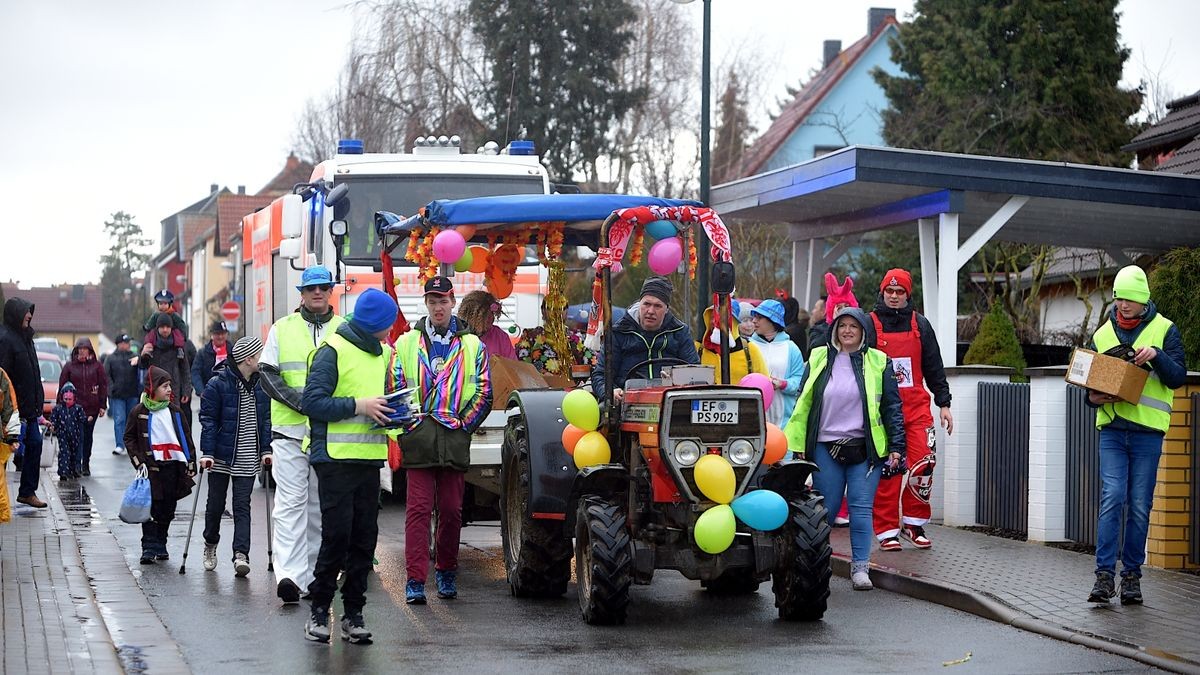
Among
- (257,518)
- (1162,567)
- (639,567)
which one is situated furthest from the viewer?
(257,518)

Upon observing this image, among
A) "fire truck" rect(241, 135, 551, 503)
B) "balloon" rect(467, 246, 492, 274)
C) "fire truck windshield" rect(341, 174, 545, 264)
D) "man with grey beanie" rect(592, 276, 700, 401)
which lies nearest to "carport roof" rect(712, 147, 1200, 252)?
"fire truck" rect(241, 135, 551, 503)

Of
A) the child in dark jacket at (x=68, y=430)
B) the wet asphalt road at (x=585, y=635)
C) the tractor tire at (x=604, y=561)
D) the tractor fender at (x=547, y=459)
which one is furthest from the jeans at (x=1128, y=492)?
the child in dark jacket at (x=68, y=430)

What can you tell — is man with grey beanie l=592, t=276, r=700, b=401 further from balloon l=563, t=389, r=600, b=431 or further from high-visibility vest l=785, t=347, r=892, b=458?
high-visibility vest l=785, t=347, r=892, b=458

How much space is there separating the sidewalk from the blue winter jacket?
4136 millimetres

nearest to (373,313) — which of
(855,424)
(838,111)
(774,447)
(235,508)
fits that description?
(774,447)

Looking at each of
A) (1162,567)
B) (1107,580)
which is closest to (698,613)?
(1107,580)

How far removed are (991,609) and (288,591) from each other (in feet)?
13.2

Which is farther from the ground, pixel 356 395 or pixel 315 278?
pixel 315 278

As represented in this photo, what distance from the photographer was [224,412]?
1159cm

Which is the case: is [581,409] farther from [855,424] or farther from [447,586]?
[855,424]

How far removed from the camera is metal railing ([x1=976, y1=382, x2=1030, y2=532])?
1326cm

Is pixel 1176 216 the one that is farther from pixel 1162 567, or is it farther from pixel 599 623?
pixel 599 623

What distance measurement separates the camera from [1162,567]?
36.8 feet

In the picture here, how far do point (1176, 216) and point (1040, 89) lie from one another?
20873 millimetres
